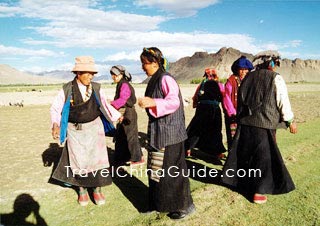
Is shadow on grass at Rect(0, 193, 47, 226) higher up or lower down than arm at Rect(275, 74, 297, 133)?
lower down

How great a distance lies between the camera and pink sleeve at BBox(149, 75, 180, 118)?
370 cm

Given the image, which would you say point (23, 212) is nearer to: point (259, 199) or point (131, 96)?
point (131, 96)

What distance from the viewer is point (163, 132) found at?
3961 millimetres

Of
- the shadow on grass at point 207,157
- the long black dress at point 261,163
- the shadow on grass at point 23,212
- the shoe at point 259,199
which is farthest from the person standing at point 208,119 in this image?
the shadow on grass at point 23,212

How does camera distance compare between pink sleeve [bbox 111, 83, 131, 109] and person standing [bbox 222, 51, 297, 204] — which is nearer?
person standing [bbox 222, 51, 297, 204]

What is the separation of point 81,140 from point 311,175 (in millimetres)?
4112

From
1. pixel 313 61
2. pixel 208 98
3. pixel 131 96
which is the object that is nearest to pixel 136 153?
pixel 131 96

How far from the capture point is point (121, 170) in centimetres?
641

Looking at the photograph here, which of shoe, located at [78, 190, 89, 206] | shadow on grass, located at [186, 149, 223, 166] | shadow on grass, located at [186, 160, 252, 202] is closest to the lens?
shoe, located at [78, 190, 89, 206]

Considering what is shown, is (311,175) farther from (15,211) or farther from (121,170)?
(15,211)

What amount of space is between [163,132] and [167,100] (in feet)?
1.46

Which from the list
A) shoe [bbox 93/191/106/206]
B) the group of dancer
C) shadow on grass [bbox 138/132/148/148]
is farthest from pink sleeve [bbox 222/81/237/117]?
shadow on grass [bbox 138/132/148/148]

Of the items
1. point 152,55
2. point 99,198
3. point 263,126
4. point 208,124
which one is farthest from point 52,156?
point 263,126

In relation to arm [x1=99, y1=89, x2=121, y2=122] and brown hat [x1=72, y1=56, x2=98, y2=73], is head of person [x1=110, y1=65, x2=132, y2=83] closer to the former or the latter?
arm [x1=99, y1=89, x2=121, y2=122]
